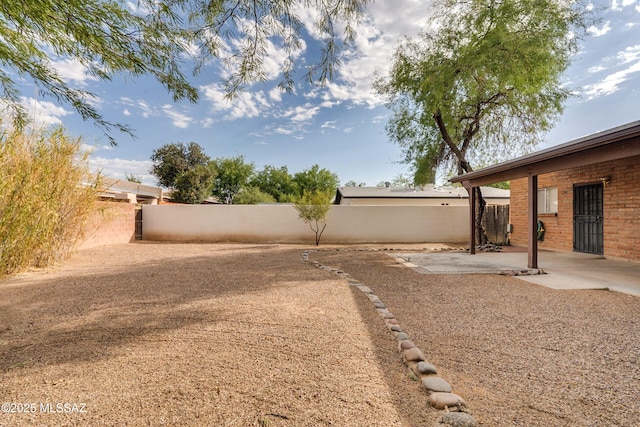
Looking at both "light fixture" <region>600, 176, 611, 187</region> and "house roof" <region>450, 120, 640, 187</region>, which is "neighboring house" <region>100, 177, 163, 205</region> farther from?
"light fixture" <region>600, 176, 611, 187</region>

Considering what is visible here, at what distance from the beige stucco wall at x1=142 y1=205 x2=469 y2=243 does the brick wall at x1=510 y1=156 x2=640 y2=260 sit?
3808 mm

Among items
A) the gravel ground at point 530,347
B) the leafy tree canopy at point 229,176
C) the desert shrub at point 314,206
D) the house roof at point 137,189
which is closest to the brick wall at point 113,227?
the desert shrub at point 314,206

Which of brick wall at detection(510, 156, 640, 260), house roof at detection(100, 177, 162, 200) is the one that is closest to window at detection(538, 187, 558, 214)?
brick wall at detection(510, 156, 640, 260)

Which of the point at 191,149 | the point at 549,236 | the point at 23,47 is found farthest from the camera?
the point at 191,149

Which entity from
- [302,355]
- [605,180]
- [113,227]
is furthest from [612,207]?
[113,227]

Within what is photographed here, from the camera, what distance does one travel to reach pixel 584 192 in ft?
26.5

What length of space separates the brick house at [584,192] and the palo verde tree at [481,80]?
6.54ft

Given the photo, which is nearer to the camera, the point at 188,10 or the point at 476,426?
the point at 476,426

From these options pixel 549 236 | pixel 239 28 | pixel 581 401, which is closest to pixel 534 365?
pixel 581 401

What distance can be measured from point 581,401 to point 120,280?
19.7 feet

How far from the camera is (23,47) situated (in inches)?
124

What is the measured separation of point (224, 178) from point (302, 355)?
32236 millimetres

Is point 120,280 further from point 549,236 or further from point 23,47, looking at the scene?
point 549,236

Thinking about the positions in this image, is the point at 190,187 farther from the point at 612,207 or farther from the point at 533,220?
the point at 612,207
